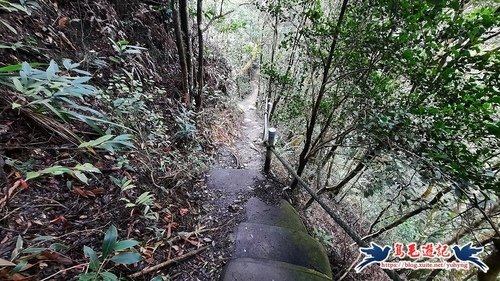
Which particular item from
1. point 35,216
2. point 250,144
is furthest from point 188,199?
point 250,144

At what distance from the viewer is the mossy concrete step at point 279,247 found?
2.71 meters

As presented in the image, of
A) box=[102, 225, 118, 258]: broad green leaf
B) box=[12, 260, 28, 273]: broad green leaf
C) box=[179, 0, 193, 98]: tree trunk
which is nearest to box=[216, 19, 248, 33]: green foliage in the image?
box=[179, 0, 193, 98]: tree trunk

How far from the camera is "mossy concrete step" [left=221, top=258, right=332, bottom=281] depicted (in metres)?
2.25

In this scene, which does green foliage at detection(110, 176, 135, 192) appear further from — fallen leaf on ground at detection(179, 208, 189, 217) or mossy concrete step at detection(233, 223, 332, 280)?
mossy concrete step at detection(233, 223, 332, 280)

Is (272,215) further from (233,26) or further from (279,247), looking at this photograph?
(233,26)

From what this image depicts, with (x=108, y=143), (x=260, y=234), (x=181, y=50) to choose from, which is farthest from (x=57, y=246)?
(x=181, y=50)

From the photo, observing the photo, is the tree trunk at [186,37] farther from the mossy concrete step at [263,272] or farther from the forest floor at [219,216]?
the mossy concrete step at [263,272]

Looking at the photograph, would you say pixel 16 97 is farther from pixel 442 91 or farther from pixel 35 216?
pixel 442 91

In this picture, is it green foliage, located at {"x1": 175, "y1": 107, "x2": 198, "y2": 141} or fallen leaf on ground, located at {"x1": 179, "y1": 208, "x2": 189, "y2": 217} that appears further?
green foliage, located at {"x1": 175, "y1": 107, "x2": 198, "y2": 141}

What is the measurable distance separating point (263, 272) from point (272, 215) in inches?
49.9

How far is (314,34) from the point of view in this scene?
139 inches

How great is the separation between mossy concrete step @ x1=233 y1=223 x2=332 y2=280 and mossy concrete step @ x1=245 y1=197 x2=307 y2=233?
0.39m

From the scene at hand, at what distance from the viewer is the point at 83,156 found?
2352 millimetres

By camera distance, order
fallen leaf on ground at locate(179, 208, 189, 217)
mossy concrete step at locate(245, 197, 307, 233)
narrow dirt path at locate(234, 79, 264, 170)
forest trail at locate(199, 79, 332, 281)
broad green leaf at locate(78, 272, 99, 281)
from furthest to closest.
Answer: narrow dirt path at locate(234, 79, 264, 170), mossy concrete step at locate(245, 197, 307, 233), fallen leaf on ground at locate(179, 208, 189, 217), forest trail at locate(199, 79, 332, 281), broad green leaf at locate(78, 272, 99, 281)
